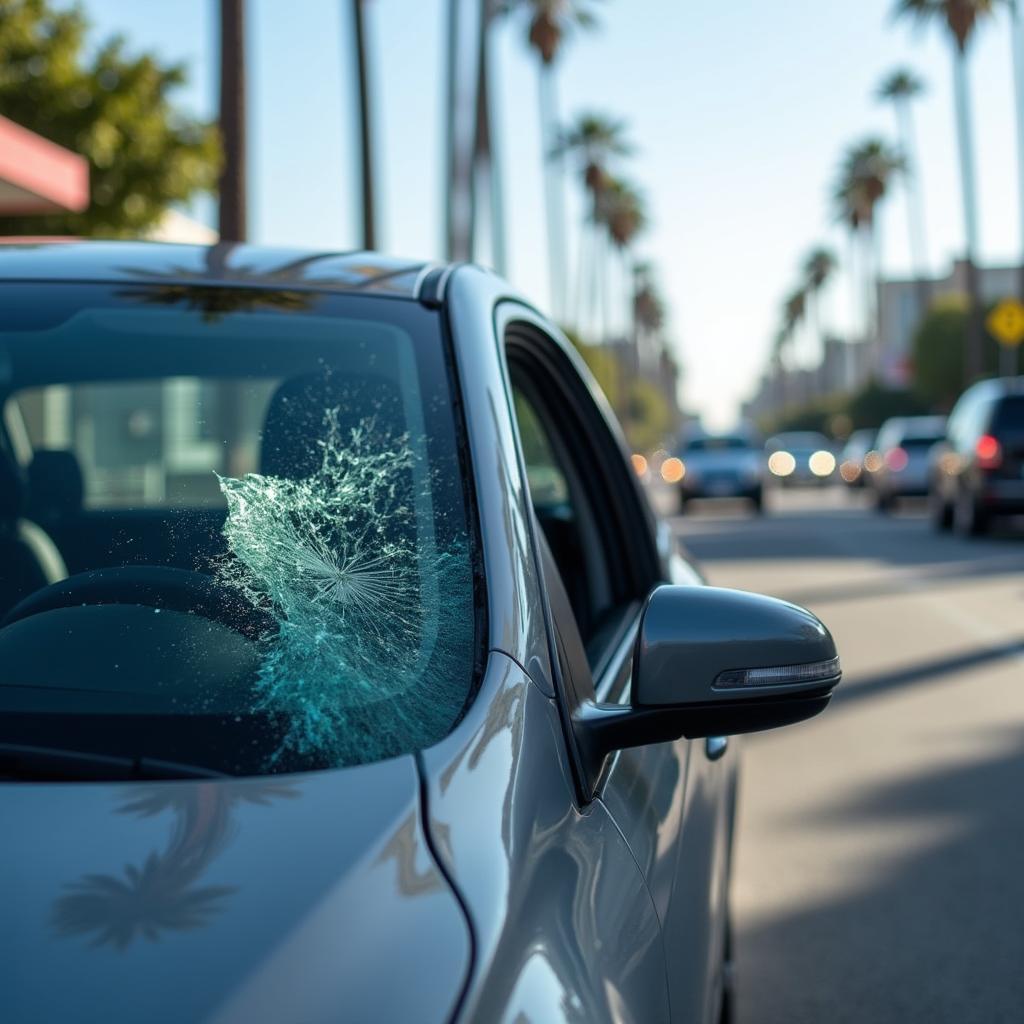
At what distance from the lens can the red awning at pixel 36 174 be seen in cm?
1516

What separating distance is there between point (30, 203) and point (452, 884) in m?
17.9

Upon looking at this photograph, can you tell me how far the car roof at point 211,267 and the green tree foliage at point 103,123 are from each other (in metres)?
18.3

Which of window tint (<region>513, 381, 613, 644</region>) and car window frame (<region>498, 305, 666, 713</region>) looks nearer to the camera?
car window frame (<region>498, 305, 666, 713</region>)

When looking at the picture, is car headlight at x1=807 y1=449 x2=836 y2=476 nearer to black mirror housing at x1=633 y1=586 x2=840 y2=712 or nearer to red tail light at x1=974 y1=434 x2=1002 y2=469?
red tail light at x1=974 y1=434 x2=1002 y2=469

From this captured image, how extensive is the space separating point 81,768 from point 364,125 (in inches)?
837

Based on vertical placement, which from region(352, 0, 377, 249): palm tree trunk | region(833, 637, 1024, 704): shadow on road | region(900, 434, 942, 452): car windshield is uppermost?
region(352, 0, 377, 249): palm tree trunk

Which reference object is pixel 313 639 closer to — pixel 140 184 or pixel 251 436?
pixel 251 436

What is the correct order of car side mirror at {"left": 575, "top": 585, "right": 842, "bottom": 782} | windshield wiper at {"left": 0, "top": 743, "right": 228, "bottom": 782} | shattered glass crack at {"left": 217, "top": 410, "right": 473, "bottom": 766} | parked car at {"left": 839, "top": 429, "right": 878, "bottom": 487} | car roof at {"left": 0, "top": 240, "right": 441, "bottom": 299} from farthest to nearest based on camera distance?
parked car at {"left": 839, "top": 429, "right": 878, "bottom": 487} < car roof at {"left": 0, "top": 240, "right": 441, "bottom": 299} < car side mirror at {"left": 575, "top": 585, "right": 842, "bottom": 782} < shattered glass crack at {"left": 217, "top": 410, "right": 473, "bottom": 766} < windshield wiper at {"left": 0, "top": 743, "right": 228, "bottom": 782}

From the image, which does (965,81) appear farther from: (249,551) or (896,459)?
(249,551)

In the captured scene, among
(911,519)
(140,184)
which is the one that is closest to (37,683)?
(140,184)

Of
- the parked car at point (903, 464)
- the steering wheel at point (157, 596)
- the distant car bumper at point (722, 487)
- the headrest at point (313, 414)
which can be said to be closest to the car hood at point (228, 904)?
the steering wheel at point (157, 596)

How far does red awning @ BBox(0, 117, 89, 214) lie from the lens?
597 inches

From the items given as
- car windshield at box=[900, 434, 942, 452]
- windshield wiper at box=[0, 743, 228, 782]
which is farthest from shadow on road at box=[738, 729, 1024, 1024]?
car windshield at box=[900, 434, 942, 452]

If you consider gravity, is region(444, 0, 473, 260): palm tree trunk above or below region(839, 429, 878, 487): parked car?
above
